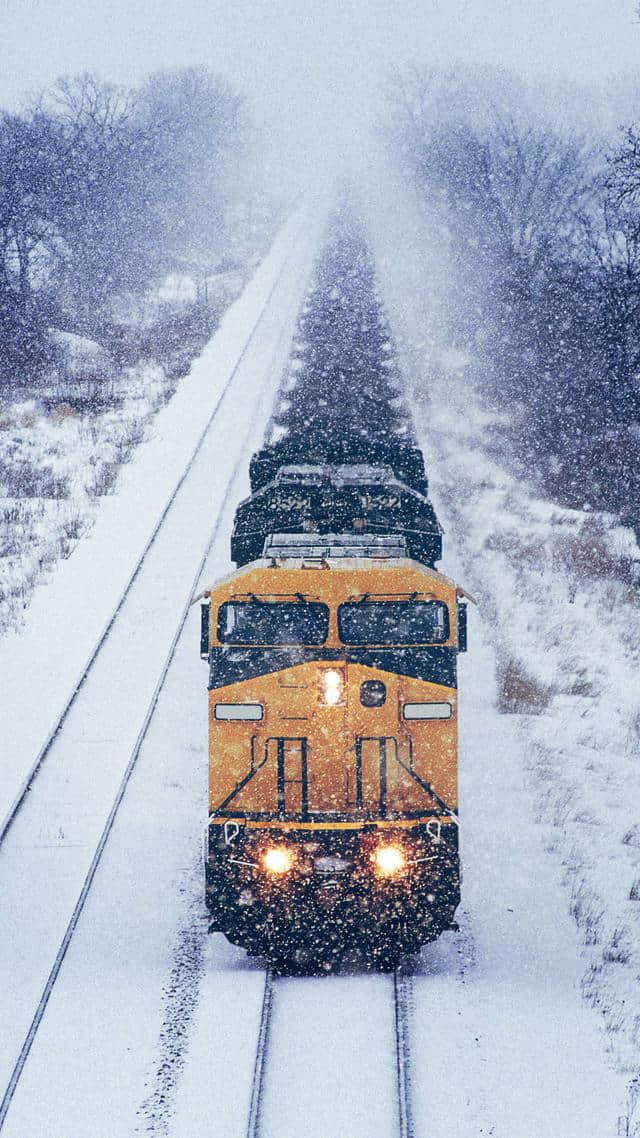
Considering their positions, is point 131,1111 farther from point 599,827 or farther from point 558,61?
point 558,61

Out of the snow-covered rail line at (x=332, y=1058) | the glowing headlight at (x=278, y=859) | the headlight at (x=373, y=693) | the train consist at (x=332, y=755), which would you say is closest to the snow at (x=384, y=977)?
the snow-covered rail line at (x=332, y=1058)

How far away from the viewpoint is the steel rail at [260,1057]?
777 cm

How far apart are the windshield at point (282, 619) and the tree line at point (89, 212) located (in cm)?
2884

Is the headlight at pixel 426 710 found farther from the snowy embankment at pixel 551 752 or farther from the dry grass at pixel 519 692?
the dry grass at pixel 519 692

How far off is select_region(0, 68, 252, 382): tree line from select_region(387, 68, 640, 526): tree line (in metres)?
15.6

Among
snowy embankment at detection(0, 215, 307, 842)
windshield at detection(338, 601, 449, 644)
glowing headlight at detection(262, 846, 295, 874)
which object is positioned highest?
windshield at detection(338, 601, 449, 644)

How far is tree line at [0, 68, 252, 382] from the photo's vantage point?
127 ft

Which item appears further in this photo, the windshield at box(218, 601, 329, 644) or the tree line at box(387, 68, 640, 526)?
the tree line at box(387, 68, 640, 526)

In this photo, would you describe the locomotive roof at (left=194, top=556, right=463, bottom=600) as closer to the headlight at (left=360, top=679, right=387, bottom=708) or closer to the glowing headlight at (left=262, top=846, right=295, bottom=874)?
the headlight at (left=360, top=679, right=387, bottom=708)

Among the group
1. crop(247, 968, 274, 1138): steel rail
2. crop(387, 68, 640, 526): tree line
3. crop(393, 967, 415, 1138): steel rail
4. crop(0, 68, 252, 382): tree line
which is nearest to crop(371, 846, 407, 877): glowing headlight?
crop(393, 967, 415, 1138): steel rail

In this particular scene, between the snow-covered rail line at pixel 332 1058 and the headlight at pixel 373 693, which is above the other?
the headlight at pixel 373 693

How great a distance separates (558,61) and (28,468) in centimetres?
8050

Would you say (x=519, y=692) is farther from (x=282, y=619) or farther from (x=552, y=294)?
(x=552, y=294)

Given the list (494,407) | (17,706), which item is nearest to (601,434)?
(494,407)
